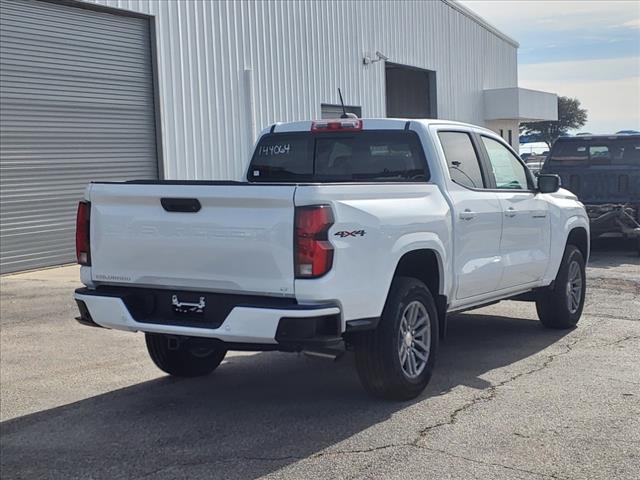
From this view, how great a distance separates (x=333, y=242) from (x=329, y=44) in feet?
58.5

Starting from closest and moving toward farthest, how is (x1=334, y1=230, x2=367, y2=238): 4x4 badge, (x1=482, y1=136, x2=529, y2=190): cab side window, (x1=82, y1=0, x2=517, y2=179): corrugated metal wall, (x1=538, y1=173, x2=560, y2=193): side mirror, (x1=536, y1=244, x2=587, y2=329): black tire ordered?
(x1=334, y1=230, x2=367, y2=238): 4x4 badge
(x1=482, y1=136, x2=529, y2=190): cab side window
(x1=538, y1=173, x2=560, y2=193): side mirror
(x1=536, y1=244, x2=587, y2=329): black tire
(x1=82, y1=0, x2=517, y2=179): corrugated metal wall

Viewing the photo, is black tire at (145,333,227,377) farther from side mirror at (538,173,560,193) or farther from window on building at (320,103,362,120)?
window on building at (320,103,362,120)

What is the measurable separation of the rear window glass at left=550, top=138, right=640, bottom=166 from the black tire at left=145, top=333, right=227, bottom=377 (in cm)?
996

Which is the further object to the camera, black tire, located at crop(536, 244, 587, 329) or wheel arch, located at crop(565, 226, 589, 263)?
wheel arch, located at crop(565, 226, 589, 263)

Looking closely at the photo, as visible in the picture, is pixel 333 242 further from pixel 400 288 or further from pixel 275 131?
pixel 275 131

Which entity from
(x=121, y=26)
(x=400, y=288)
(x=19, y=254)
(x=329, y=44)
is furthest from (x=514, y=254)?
(x=329, y=44)

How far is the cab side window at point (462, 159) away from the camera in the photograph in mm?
6711

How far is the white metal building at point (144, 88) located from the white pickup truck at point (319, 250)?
8.21 metres

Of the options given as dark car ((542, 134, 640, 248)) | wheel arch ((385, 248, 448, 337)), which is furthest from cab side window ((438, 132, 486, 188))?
dark car ((542, 134, 640, 248))

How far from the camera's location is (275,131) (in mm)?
7320

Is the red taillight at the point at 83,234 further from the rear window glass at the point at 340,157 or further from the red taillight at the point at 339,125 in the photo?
the red taillight at the point at 339,125

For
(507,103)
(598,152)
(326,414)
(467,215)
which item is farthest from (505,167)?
(507,103)

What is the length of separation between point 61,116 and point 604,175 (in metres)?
9.44

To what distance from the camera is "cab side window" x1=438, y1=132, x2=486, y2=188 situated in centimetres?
671
